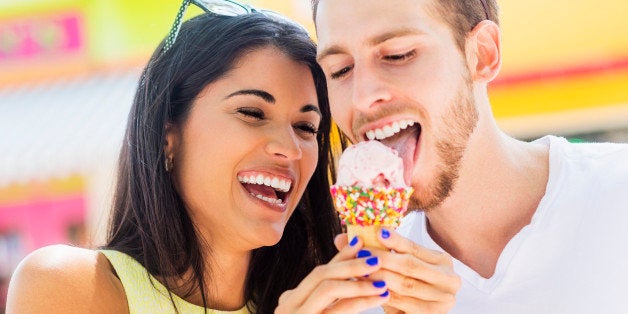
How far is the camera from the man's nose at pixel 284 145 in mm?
2670

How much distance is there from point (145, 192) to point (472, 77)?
1.24 m

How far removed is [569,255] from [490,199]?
325 millimetres

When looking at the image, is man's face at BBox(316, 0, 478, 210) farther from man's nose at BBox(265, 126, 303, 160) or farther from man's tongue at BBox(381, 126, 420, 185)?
man's nose at BBox(265, 126, 303, 160)

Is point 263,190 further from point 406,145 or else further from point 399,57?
point 399,57

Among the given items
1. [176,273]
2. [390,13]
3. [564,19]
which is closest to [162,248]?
[176,273]

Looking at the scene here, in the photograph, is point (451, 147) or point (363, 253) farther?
point (451, 147)

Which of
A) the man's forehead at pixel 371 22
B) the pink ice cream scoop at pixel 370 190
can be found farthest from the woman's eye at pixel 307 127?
the pink ice cream scoop at pixel 370 190

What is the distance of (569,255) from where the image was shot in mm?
2467

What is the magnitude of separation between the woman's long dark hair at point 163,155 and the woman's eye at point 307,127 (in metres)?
0.16

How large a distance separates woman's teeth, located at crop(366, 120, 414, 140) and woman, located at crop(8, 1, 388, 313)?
41 cm

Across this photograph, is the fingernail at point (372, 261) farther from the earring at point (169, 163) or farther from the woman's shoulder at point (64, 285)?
the earring at point (169, 163)

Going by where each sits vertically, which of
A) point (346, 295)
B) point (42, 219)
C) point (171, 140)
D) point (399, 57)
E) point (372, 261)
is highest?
point (399, 57)

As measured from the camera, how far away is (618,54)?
6.23m

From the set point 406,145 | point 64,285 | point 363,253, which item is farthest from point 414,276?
point 64,285
